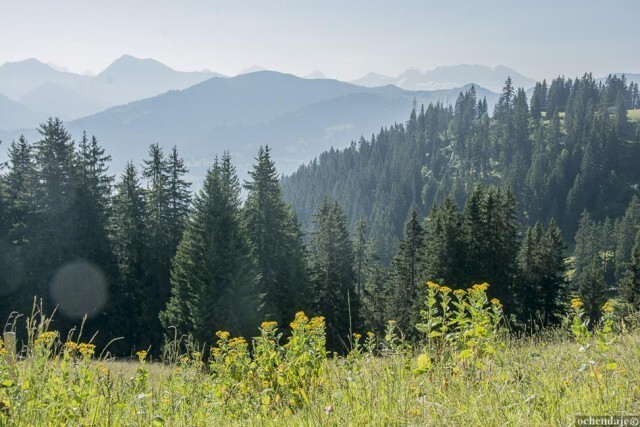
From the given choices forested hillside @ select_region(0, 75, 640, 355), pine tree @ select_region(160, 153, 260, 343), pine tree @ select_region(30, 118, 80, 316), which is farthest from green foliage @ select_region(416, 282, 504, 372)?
pine tree @ select_region(30, 118, 80, 316)

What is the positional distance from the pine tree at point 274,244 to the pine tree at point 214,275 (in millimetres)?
5325

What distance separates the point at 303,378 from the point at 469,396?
7.06 feet

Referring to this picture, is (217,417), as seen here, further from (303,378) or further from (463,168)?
(463,168)

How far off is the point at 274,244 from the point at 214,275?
8045mm

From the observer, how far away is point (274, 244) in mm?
32875

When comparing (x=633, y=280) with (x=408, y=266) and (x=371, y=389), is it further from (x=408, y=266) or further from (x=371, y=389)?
(x=371, y=389)

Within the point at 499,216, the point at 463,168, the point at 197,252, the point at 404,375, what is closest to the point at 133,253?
the point at 197,252

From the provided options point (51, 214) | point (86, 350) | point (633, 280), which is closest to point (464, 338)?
point (86, 350)

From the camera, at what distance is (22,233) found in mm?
30125

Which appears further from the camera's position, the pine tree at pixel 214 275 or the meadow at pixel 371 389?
the pine tree at pixel 214 275

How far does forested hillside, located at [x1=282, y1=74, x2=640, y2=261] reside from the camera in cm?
12619

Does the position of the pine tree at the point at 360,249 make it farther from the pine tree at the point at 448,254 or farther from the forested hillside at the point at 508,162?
the forested hillside at the point at 508,162

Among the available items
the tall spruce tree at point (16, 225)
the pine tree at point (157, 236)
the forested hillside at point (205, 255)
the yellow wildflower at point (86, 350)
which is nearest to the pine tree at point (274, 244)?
the forested hillside at point (205, 255)

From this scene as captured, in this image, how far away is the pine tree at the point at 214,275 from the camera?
2472cm
